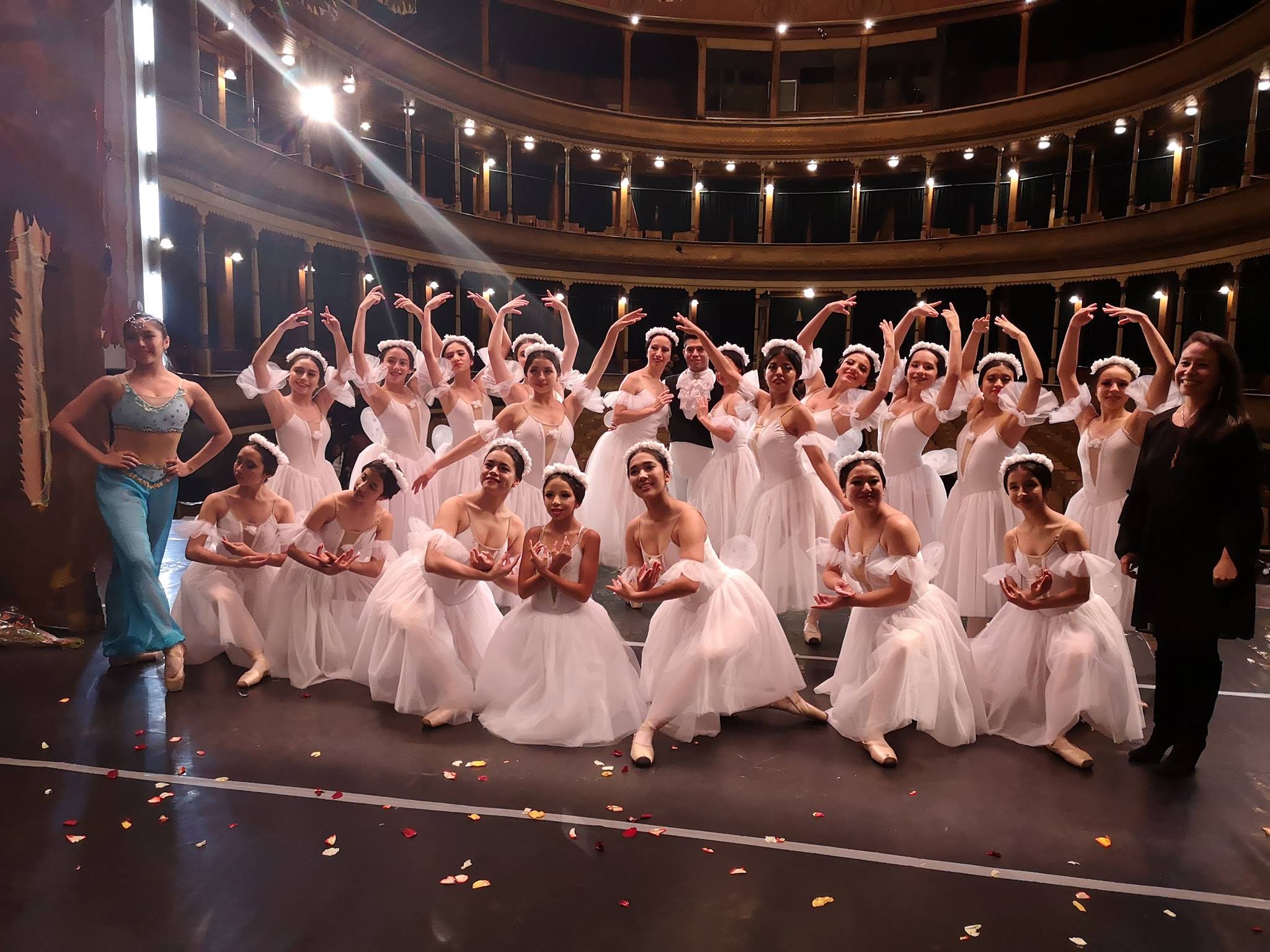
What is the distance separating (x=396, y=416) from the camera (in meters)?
6.07

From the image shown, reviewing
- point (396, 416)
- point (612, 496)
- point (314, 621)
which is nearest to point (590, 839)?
point (314, 621)

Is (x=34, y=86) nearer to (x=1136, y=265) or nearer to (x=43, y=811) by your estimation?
(x=43, y=811)

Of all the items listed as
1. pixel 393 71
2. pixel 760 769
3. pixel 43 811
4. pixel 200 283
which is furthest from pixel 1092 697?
pixel 393 71

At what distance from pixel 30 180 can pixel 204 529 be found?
220 cm

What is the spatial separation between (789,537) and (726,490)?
1.01 metres

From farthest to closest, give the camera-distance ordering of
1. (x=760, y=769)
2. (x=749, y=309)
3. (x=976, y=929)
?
(x=749, y=309)
(x=760, y=769)
(x=976, y=929)

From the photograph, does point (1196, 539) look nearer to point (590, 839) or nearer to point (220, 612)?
point (590, 839)

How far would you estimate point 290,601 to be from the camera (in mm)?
4355

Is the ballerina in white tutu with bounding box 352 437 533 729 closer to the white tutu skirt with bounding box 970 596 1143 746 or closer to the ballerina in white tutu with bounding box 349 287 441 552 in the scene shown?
the ballerina in white tutu with bounding box 349 287 441 552

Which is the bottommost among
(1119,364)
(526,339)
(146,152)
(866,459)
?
(866,459)

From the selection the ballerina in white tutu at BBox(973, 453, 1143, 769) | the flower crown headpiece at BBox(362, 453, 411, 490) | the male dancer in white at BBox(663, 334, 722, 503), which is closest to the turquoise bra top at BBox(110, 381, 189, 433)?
the flower crown headpiece at BBox(362, 453, 411, 490)

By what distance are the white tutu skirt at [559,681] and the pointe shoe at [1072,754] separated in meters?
1.72

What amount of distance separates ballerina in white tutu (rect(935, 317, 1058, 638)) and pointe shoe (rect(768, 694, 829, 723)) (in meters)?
1.49

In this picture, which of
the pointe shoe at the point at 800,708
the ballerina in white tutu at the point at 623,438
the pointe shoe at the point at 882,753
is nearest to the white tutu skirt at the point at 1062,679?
the pointe shoe at the point at 882,753
